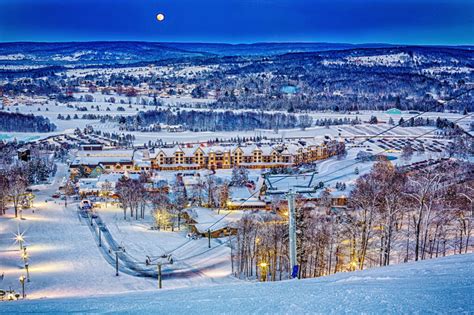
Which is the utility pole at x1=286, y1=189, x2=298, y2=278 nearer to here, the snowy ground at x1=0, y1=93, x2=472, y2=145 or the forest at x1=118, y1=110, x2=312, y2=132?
the snowy ground at x1=0, y1=93, x2=472, y2=145

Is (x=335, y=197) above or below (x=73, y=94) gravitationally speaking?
below

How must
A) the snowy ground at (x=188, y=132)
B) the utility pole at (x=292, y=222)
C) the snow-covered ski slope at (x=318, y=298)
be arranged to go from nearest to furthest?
the snow-covered ski slope at (x=318, y=298), the utility pole at (x=292, y=222), the snowy ground at (x=188, y=132)

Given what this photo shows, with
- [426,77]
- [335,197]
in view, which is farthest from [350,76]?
[335,197]

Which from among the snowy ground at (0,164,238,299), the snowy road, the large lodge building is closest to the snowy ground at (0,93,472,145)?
the large lodge building

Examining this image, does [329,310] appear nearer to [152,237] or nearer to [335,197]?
[152,237]

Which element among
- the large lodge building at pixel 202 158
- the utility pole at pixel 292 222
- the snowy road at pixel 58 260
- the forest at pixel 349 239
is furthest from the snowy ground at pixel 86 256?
the large lodge building at pixel 202 158

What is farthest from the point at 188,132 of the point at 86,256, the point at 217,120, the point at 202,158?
the point at 86,256

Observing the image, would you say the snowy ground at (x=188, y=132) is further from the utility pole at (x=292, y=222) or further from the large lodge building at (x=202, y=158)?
the utility pole at (x=292, y=222)

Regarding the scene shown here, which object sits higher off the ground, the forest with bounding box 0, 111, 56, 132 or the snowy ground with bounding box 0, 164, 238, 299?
the forest with bounding box 0, 111, 56, 132
